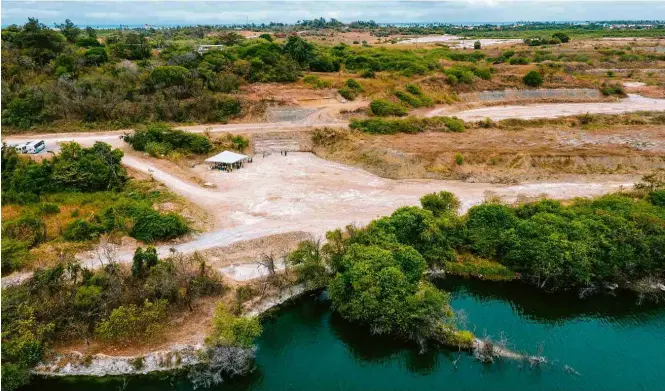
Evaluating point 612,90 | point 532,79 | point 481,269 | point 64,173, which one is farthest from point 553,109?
point 64,173

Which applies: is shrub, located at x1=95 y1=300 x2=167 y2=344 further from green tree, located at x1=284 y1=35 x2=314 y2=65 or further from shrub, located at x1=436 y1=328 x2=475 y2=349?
green tree, located at x1=284 y1=35 x2=314 y2=65

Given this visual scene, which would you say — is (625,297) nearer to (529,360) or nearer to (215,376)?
(529,360)

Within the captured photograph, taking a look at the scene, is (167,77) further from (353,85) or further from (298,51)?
(353,85)

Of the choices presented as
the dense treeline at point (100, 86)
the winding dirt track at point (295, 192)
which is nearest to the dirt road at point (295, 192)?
the winding dirt track at point (295, 192)

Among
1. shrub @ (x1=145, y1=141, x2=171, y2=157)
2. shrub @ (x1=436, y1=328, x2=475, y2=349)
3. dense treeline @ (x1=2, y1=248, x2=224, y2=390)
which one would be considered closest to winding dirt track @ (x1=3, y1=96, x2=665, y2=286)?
shrub @ (x1=145, y1=141, x2=171, y2=157)

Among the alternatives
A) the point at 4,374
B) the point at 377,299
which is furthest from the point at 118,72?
the point at 377,299

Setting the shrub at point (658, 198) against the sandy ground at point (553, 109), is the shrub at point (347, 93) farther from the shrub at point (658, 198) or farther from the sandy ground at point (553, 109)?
the shrub at point (658, 198)
